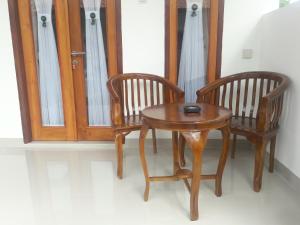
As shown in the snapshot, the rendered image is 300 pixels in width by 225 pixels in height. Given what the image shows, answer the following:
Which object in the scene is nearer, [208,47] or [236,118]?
[236,118]

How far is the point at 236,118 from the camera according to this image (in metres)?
2.56

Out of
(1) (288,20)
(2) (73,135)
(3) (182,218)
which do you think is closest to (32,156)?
(2) (73,135)

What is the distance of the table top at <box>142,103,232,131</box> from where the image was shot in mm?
1730

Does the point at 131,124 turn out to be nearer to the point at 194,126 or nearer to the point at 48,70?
the point at 194,126

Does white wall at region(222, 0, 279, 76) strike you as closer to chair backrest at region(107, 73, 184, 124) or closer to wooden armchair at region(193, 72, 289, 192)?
wooden armchair at region(193, 72, 289, 192)

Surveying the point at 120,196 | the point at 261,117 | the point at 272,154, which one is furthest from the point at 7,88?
the point at 272,154

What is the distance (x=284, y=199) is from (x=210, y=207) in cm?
58

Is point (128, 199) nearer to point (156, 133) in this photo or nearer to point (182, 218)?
point (182, 218)

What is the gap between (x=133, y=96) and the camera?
2760mm

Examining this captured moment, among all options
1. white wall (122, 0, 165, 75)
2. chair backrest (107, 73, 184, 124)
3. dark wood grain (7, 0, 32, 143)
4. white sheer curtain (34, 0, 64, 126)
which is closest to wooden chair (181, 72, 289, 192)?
chair backrest (107, 73, 184, 124)

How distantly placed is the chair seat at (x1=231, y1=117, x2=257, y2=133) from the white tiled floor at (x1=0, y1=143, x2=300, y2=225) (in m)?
0.47

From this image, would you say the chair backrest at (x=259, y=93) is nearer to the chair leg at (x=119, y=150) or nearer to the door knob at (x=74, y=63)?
the chair leg at (x=119, y=150)

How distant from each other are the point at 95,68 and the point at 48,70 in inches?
22.0

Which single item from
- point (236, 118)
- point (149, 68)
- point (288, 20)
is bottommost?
point (236, 118)
